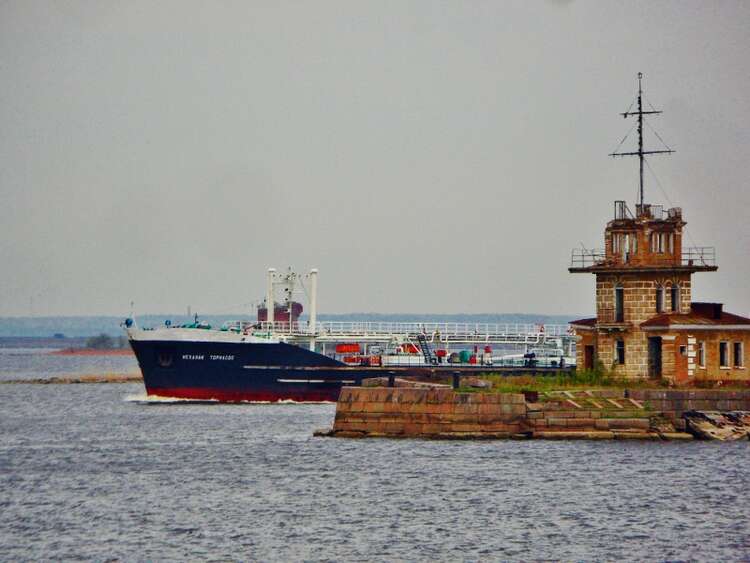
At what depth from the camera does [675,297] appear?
6644 cm

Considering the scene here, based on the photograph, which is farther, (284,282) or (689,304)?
(284,282)

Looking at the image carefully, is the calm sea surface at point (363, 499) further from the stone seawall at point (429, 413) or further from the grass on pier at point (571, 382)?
the grass on pier at point (571, 382)

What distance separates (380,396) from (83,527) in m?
20.8

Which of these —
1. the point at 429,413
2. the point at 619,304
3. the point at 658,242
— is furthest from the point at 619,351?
the point at 429,413

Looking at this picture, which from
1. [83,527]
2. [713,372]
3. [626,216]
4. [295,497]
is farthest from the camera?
[626,216]

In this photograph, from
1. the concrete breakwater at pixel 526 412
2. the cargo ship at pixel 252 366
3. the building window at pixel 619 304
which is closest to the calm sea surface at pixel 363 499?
the concrete breakwater at pixel 526 412

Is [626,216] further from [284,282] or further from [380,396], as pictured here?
[284,282]

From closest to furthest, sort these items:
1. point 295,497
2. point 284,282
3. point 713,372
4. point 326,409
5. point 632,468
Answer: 1. point 295,497
2. point 632,468
3. point 713,372
4. point 326,409
5. point 284,282

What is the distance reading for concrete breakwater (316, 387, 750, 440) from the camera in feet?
191

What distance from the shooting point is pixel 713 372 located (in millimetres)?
64312

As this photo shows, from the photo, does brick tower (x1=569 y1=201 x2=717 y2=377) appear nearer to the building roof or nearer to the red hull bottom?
the building roof

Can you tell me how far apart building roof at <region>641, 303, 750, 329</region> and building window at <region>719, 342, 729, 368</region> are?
92cm

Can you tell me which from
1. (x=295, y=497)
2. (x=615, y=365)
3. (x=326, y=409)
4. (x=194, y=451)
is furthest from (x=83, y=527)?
(x=326, y=409)

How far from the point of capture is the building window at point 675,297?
66.3 m
